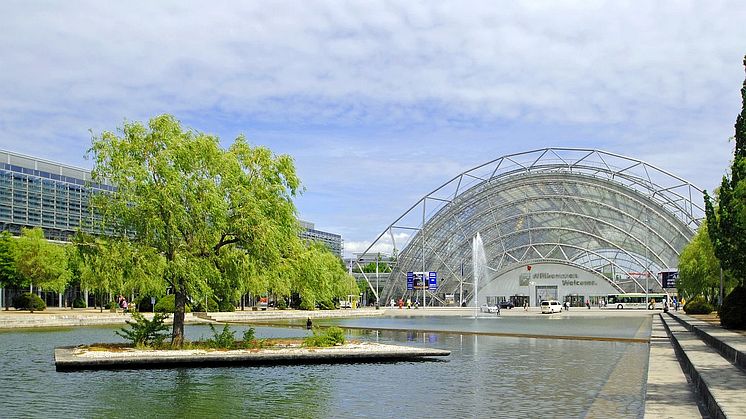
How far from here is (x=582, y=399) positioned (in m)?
20.1

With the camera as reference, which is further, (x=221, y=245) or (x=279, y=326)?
(x=279, y=326)

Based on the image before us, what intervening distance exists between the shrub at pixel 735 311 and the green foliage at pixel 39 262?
60.8 m

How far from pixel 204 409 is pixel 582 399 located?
9.64m

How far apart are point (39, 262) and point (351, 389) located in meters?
64.8

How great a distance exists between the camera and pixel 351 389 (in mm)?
22406

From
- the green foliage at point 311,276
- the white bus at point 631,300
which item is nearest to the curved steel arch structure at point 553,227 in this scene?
the white bus at point 631,300

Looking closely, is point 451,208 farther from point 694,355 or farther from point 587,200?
point 694,355

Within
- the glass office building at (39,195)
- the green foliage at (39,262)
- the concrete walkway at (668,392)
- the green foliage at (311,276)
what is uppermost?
the glass office building at (39,195)

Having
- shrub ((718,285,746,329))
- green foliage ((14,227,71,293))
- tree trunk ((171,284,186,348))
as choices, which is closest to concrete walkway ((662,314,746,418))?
shrub ((718,285,746,329))

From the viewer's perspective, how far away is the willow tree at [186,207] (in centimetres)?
3080

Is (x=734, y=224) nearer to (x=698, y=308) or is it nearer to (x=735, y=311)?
(x=735, y=311)

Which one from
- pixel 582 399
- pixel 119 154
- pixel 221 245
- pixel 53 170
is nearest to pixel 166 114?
pixel 119 154

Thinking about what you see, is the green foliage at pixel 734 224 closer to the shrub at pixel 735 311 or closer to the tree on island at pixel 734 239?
the tree on island at pixel 734 239

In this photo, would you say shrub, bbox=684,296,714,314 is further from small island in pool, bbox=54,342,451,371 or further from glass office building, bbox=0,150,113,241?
glass office building, bbox=0,150,113,241
